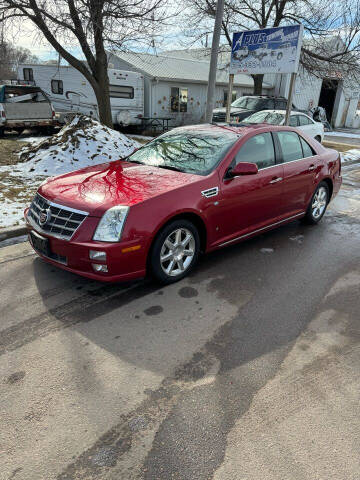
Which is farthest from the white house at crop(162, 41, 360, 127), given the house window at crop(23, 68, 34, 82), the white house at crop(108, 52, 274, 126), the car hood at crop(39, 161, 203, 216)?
the car hood at crop(39, 161, 203, 216)

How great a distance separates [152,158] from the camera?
4.75 m

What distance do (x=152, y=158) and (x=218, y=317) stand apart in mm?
2273

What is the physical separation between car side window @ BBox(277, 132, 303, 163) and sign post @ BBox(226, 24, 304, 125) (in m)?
4.78

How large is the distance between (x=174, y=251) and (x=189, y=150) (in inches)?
54.9

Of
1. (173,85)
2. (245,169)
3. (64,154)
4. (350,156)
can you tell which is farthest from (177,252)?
(173,85)

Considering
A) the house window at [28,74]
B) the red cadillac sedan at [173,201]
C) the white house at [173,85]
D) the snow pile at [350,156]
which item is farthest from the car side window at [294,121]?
the house window at [28,74]

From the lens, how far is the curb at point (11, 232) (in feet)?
16.5

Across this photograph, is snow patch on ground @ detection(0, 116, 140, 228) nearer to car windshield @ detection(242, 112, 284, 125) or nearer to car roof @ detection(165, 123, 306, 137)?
car roof @ detection(165, 123, 306, 137)

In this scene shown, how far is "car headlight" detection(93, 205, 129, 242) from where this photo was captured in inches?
134

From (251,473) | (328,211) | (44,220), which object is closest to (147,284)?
(44,220)

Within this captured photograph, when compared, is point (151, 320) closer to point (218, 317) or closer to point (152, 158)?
point (218, 317)

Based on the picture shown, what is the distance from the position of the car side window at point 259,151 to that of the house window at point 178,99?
17172 mm

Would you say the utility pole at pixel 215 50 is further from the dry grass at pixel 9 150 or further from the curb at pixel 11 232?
the curb at pixel 11 232

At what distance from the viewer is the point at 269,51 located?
31.8ft
